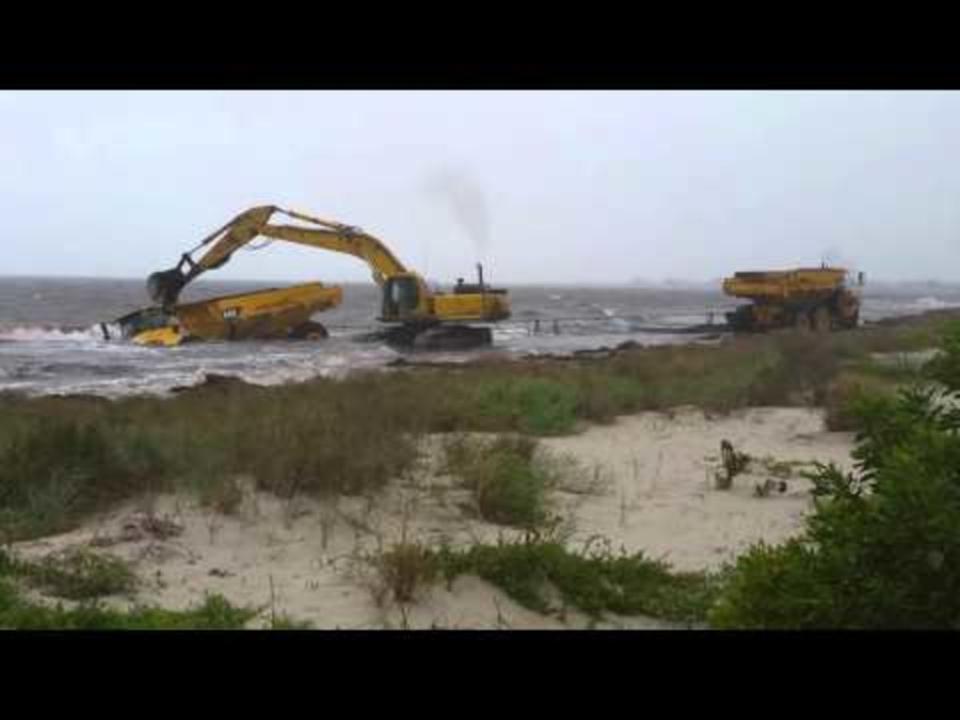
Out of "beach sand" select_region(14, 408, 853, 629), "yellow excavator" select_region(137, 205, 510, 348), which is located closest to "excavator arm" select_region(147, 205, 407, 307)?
"yellow excavator" select_region(137, 205, 510, 348)

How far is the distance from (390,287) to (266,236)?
12.4 ft

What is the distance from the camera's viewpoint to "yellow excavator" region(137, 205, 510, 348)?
26.1m

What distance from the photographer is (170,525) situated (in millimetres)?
6754

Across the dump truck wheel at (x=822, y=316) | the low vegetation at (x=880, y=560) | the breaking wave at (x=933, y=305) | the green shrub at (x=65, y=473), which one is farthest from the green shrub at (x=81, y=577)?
the breaking wave at (x=933, y=305)

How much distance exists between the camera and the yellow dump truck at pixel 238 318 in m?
27.9

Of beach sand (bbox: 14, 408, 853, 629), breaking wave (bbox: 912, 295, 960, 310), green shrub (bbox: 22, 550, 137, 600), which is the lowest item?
breaking wave (bbox: 912, 295, 960, 310)

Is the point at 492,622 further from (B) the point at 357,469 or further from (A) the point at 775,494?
(A) the point at 775,494

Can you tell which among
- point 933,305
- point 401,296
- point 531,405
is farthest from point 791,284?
point 933,305

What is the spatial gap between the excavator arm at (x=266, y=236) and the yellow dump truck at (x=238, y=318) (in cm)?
96

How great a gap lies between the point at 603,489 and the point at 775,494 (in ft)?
4.82

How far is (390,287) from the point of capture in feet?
91.3

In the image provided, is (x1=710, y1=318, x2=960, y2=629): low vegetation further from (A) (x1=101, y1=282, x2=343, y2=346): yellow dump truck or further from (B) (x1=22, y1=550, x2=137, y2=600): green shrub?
(A) (x1=101, y1=282, x2=343, y2=346): yellow dump truck

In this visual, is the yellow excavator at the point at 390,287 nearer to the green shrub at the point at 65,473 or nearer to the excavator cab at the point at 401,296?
the excavator cab at the point at 401,296
